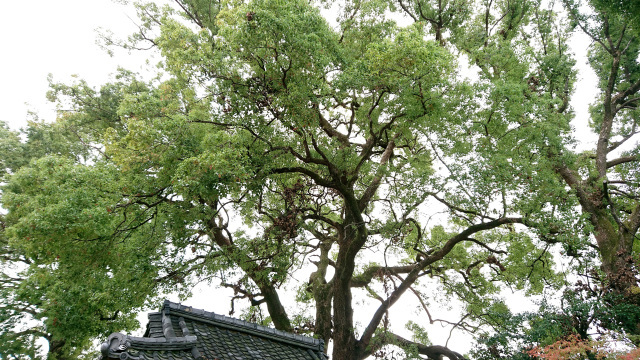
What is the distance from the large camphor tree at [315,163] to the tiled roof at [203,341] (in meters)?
2.12

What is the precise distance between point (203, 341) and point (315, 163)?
451 cm

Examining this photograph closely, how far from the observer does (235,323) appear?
6191 mm

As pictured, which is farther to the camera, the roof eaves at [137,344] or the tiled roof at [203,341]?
the tiled roof at [203,341]

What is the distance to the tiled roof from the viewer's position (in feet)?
14.2

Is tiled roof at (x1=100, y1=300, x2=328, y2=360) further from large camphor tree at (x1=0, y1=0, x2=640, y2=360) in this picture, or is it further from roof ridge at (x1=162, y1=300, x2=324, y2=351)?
large camphor tree at (x1=0, y1=0, x2=640, y2=360)

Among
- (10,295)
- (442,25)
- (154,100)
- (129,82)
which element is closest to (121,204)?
(154,100)

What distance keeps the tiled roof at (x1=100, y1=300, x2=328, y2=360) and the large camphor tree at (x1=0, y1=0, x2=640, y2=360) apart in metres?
2.12

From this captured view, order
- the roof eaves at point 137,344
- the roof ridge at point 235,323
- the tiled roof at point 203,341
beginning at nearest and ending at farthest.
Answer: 1. the roof eaves at point 137,344
2. the tiled roof at point 203,341
3. the roof ridge at point 235,323

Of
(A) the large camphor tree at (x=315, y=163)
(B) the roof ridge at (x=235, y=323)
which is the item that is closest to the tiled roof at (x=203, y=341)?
(B) the roof ridge at (x=235, y=323)

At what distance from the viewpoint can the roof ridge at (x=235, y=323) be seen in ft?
19.2

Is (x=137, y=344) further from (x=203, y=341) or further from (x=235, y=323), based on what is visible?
(x=235, y=323)

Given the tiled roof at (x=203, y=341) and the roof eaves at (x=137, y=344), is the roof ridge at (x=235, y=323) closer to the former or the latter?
the tiled roof at (x=203, y=341)

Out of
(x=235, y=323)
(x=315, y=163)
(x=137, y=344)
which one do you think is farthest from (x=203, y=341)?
(x=315, y=163)

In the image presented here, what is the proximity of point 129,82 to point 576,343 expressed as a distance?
12577 mm
